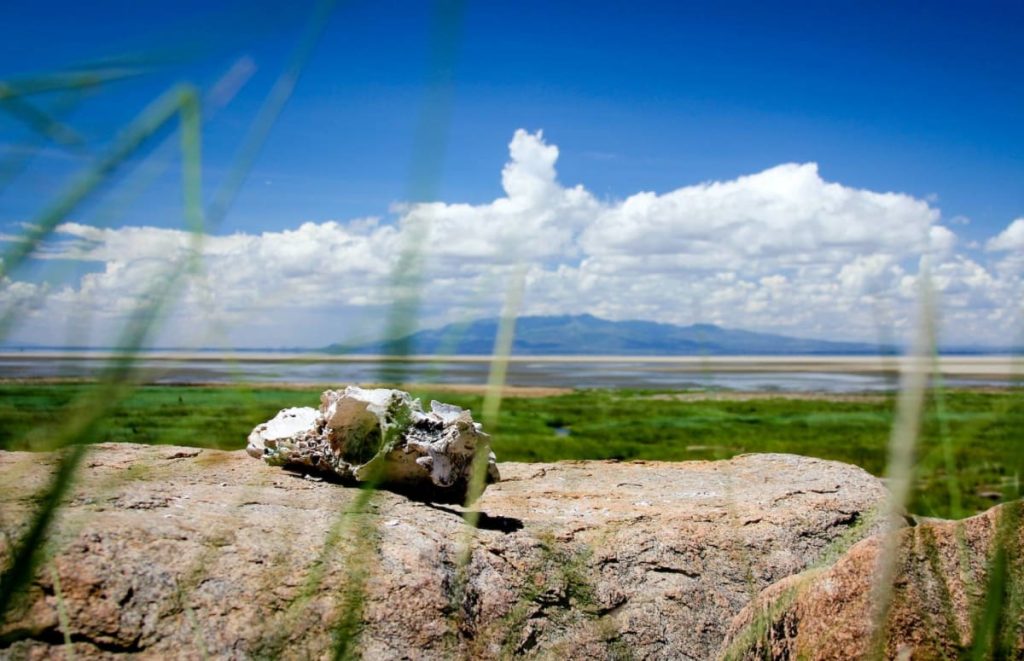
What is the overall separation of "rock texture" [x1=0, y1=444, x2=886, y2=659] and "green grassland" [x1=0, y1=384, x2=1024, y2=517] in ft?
1.27

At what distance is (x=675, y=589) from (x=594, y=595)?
48cm

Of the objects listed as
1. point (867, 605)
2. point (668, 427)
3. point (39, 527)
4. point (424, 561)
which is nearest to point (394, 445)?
point (424, 561)

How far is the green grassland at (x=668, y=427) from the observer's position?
2.90ft

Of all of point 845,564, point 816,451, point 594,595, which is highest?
point 845,564

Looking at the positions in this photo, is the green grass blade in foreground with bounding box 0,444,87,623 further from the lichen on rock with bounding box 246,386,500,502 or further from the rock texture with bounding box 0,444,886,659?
the lichen on rock with bounding box 246,386,500,502

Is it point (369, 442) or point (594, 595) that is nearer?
point (594, 595)

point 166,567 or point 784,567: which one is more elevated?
point 166,567

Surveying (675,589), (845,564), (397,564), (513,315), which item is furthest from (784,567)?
(513,315)

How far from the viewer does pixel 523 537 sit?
4332 mm

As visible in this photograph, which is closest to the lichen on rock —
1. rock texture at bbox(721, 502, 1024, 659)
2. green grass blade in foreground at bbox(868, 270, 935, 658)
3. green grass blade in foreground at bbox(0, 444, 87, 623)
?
rock texture at bbox(721, 502, 1024, 659)

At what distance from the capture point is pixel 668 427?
107 feet

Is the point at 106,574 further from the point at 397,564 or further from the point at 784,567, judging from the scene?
the point at 784,567

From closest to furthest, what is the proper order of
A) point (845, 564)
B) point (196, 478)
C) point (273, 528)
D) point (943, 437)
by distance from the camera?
point (943, 437) < point (845, 564) < point (273, 528) < point (196, 478)

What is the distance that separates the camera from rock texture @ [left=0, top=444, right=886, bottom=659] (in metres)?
2.84
